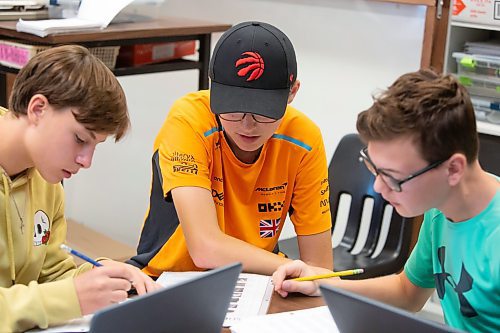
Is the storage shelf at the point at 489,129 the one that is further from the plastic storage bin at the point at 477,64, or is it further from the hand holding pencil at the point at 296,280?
the hand holding pencil at the point at 296,280

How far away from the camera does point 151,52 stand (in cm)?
304

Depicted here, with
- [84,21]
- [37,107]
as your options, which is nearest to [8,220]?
[37,107]

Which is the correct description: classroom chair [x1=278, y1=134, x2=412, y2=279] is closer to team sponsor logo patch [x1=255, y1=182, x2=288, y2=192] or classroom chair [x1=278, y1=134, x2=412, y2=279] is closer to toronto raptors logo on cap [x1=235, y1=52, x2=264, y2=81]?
team sponsor logo patch [x1=255, y1=182, x2=288, y2=192]

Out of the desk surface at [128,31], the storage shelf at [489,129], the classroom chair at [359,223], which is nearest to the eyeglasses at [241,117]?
the classroom chair at [359,223]

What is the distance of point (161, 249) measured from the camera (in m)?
1.93

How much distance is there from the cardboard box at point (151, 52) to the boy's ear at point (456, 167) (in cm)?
185

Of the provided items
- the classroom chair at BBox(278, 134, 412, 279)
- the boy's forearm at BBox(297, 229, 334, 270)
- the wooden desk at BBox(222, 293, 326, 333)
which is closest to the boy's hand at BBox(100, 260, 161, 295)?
the wooden desk at BBox(222, 293, 326, 333)

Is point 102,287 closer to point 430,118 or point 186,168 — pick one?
point 186,168

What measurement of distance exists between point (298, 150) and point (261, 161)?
98 mm

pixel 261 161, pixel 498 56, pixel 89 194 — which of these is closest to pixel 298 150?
pixel 261 161

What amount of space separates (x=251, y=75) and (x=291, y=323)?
Result: 0.59m

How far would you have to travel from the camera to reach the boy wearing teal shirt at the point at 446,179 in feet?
4.37

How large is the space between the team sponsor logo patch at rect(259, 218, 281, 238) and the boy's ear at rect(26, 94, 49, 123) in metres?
0.68

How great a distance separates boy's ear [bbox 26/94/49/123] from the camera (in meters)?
1.45
